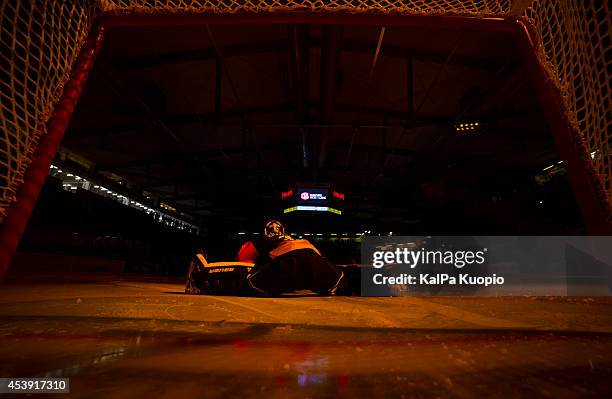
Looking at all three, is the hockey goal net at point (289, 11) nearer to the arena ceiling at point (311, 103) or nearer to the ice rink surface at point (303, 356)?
the ice rink surface at point (303, 356)

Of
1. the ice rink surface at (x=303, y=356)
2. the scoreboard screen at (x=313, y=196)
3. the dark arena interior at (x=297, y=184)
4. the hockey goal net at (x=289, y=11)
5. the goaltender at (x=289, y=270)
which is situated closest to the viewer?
the ice rink surface at (x=303, y=356)

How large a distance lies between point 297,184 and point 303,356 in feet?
25.7

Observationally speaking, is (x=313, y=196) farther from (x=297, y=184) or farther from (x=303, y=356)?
(x=303, y=356)

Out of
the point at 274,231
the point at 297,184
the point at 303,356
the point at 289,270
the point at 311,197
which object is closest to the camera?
the point at 303,356

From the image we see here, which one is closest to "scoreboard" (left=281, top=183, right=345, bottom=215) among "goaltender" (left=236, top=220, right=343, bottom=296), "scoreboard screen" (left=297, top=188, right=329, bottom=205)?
"scoreboard screen" (left=297, top=188, right=329, bottom=205)

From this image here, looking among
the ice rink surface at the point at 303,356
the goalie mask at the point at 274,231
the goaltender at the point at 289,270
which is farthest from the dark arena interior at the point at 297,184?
the goalie mask at the point at 274,231

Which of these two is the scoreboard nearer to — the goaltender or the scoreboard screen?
the scoreboard screen

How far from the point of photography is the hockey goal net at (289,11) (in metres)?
1.48

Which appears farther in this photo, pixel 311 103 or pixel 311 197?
pixel 311 197

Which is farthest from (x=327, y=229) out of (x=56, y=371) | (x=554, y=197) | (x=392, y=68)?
(x=56, y=371)

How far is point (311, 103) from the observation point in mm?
6438

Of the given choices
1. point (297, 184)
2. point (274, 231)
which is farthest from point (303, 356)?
point (297, 184)

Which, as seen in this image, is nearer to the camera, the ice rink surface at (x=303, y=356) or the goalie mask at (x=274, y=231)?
the ice rink surface at (x=303, y=356)

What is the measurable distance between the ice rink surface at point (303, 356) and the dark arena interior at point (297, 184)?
0.01 metres
